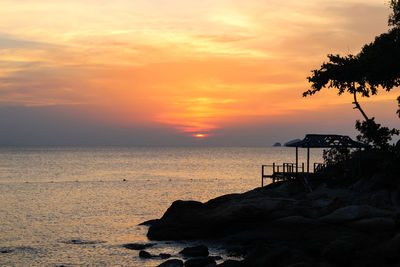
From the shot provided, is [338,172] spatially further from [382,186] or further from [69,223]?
[69,223]

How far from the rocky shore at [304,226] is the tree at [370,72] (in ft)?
15.3

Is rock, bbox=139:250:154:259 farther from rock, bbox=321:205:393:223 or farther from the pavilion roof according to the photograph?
the pavilion roof

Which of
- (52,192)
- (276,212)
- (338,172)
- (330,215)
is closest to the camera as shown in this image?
(330,215)

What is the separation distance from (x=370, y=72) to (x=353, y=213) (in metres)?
8.12

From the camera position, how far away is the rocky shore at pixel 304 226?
20844 mm

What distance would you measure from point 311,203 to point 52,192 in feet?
162

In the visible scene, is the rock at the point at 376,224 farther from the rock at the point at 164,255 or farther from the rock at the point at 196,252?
the rock at the point at 164,255

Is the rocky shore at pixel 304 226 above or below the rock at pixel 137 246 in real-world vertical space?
above

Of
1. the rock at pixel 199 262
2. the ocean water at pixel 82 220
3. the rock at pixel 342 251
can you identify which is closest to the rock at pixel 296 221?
the ocean water at pixel 82 220

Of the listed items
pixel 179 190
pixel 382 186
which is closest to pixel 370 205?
pixel 382 186

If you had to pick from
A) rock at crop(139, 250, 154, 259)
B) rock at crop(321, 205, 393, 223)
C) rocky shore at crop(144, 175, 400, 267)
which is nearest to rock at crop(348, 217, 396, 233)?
rocky shore at crop(144, 175, 400, 267)

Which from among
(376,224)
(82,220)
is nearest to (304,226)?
(376,224)

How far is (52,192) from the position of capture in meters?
71.2

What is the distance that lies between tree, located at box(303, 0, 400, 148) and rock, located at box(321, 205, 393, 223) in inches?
159
